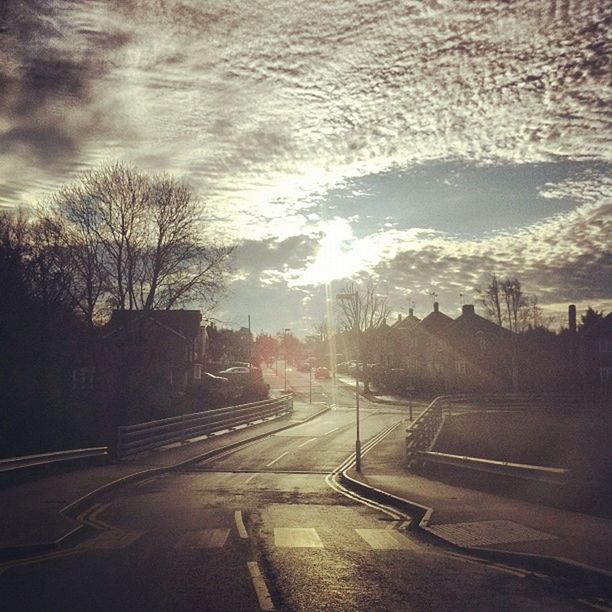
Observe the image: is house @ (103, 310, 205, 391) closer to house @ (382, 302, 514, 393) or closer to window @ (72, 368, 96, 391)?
window @ (72, 368, 96, 391)

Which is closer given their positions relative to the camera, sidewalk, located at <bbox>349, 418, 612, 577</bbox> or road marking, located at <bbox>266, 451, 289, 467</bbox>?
sidewalk, located at <bbox>349, 418, 612, 577</bbox>

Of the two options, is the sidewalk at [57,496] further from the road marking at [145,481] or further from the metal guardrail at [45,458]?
the metal guardrail at [45,458]

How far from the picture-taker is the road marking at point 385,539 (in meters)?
11.9

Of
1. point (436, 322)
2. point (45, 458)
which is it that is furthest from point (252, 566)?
point (436, 322)

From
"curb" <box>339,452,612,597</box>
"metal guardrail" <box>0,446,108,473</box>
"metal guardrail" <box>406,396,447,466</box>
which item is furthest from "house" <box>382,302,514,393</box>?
"curb" <box>339,452,612,597</box>

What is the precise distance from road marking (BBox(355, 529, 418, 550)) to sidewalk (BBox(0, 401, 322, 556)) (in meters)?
5.15

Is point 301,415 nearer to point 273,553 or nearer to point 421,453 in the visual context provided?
point 421,453

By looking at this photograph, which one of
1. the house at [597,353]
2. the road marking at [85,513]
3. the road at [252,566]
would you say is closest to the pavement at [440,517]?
the road marking at [85,513]

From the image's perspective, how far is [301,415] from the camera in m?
55.1

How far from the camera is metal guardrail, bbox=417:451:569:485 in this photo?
15.4 m

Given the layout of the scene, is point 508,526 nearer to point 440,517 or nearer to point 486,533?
point 486,533

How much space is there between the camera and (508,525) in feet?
43.7

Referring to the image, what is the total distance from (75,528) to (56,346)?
2538cm

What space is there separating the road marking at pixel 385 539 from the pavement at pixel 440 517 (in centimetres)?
61
